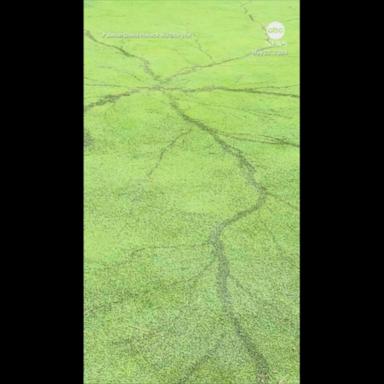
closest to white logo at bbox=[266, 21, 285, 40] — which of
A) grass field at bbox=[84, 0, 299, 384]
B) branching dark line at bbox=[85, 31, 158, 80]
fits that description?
grass field at bbox=[84, 0, 299, 384]

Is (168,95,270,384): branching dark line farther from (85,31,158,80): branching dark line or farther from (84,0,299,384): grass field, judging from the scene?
(85,31,158,80): branching dark line

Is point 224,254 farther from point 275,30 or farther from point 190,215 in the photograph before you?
point 275,30

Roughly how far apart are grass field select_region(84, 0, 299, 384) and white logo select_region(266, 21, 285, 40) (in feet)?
1.29

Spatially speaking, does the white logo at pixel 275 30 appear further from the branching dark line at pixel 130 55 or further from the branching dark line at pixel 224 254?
the branching dark line at pixel 224 254

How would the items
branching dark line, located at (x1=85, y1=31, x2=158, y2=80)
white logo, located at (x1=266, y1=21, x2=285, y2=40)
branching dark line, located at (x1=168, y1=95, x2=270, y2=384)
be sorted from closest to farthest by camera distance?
1. branching dark line, located at (x1=168, y1=95, x2=270, y2=384)
2. branching dark line, located at (x1=85, y1=31, x2=158, y2=80)
3. white logo, located at (x1=266, y1=21, x2=285, y2=40)

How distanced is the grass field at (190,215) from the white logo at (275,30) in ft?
1.29

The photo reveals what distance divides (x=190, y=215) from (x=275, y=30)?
2.35 metres

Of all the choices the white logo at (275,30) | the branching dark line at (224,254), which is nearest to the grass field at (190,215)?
the branching dark line at (224,254)

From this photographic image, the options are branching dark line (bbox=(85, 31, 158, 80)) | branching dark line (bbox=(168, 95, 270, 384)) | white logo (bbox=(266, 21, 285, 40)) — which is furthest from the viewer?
white logo (bbox=(266, 21, 285, 40))

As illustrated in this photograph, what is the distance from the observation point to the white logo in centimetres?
365

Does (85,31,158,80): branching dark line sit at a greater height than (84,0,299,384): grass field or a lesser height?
greater

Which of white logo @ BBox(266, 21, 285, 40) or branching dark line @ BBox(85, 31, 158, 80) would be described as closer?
branching dark line @ BBox(85, 31, 158, 80)
